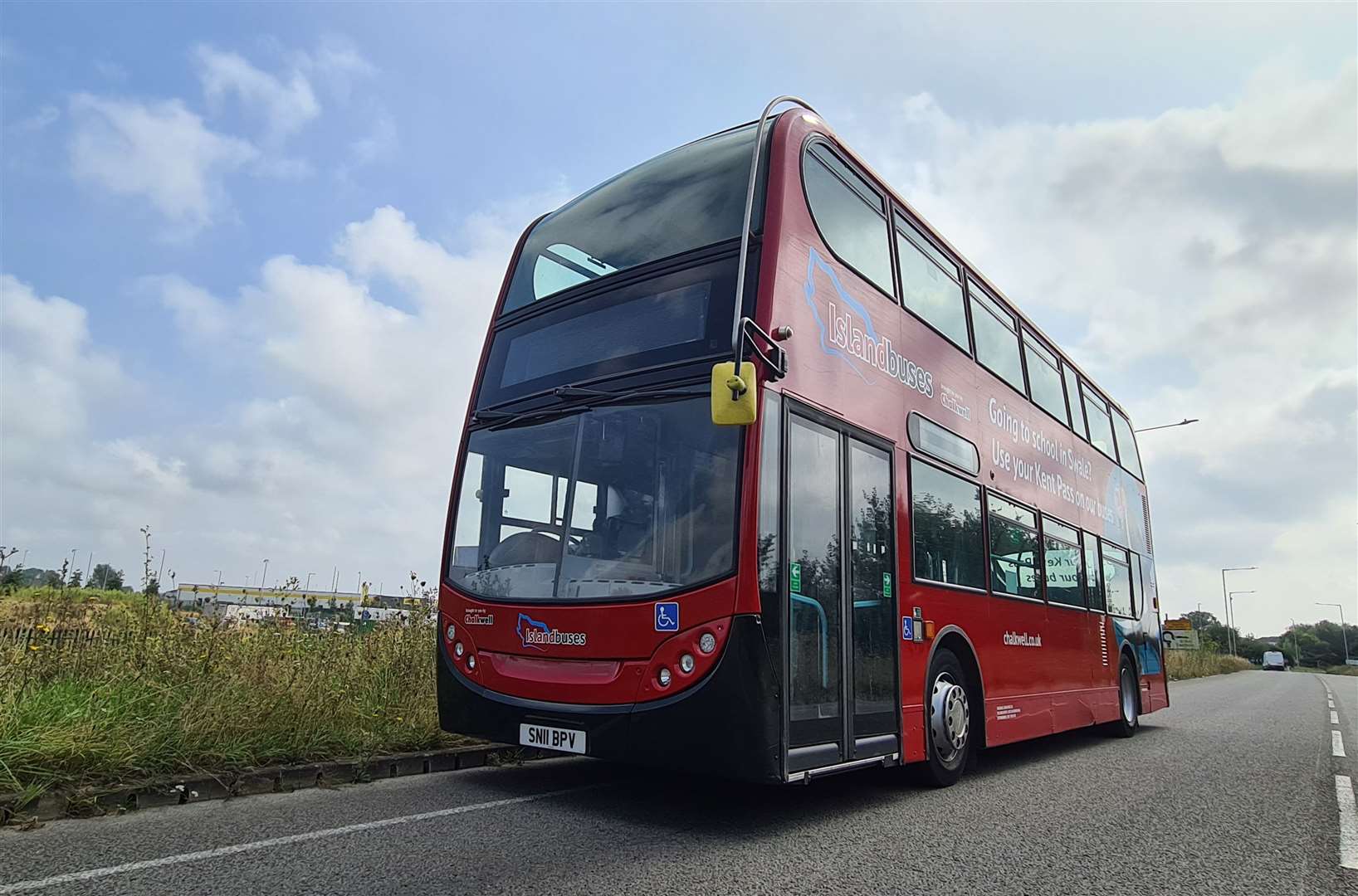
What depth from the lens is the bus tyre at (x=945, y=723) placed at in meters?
6.64

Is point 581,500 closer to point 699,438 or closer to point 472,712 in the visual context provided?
point 699,438

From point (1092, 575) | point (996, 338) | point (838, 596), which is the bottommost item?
point (838, 596)

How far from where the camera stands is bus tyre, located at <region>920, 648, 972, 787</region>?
21.8 feet

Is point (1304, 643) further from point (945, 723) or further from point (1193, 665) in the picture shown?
point (945, 723)

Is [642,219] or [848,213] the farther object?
[848,213]

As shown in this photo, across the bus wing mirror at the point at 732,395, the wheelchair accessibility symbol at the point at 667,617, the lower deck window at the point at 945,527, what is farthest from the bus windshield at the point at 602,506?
the lower deck window at the point at 945,527

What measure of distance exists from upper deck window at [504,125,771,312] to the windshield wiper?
3.19 ft

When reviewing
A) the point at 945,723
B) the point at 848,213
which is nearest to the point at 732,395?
the point at 848,213

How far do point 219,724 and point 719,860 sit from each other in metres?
3.52

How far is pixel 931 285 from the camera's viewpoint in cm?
789

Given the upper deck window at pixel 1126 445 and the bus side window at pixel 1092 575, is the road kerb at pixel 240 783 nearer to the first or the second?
the bus side window at pixel 1092 575

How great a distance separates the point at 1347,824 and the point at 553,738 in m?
5.32

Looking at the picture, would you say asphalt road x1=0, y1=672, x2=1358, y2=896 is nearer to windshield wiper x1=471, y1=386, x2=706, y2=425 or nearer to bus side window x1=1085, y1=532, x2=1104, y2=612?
windshield wiper x1=471, y1=386, x2=706, y2=425

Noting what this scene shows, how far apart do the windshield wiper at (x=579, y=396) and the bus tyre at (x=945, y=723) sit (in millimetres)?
2999
